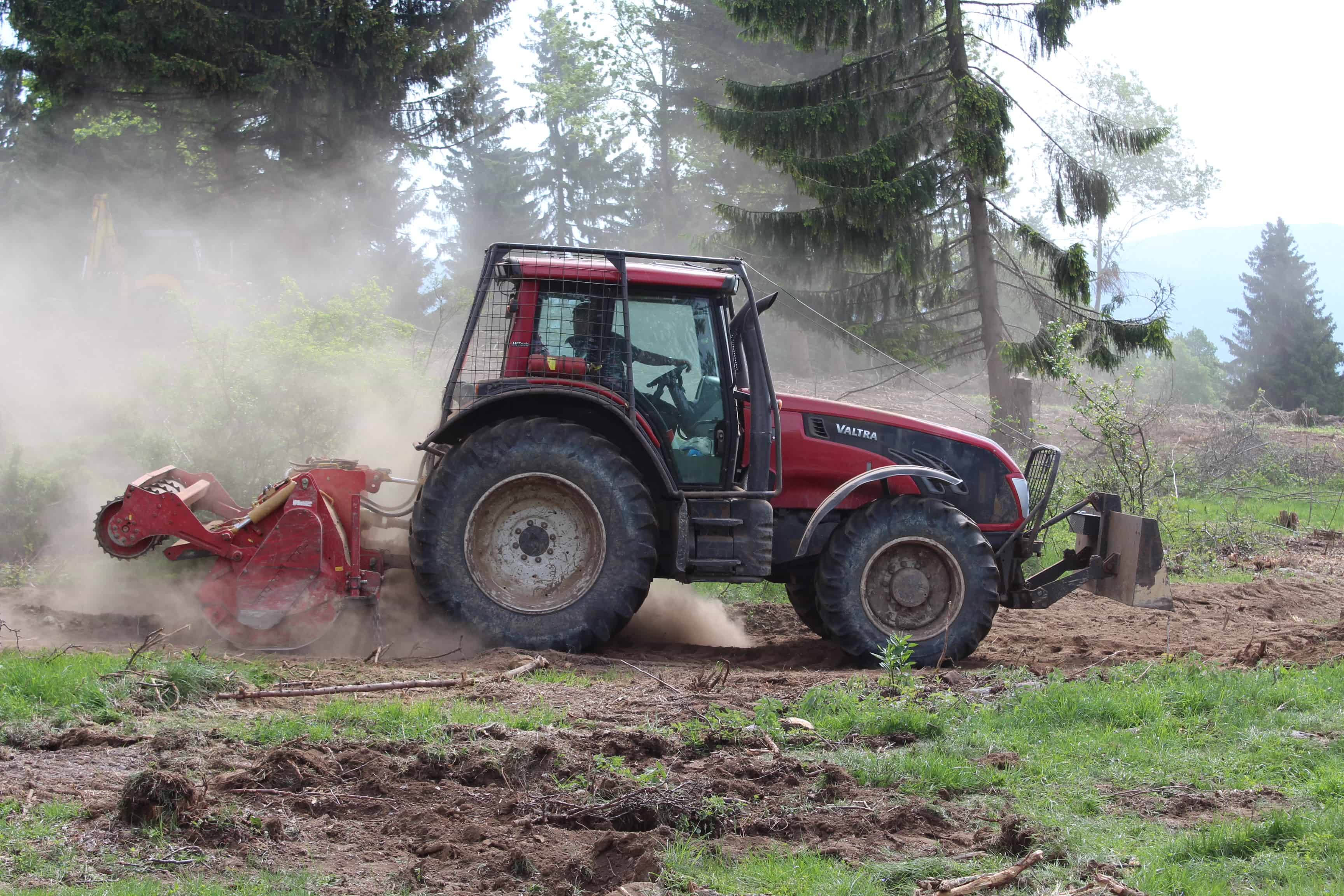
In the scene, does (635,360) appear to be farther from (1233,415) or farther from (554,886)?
(1233,415)

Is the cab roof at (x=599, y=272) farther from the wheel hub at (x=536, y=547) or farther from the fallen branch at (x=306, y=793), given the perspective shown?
the fallen branch at (x=306, y=793)

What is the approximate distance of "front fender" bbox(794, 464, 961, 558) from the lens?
7.17 m

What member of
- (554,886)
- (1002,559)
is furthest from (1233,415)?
(554,886)

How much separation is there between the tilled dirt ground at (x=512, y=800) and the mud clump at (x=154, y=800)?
0.03 m

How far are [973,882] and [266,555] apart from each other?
4975mm

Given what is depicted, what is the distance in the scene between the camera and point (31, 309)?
1612 centimetres

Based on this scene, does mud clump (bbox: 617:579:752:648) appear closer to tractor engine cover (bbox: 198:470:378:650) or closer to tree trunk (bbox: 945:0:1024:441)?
tractor engine cover (bbox: 198:470:378:650)

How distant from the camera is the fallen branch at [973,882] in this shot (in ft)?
11.9

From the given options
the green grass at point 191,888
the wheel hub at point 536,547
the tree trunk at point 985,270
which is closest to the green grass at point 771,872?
the green grass at point 191,888

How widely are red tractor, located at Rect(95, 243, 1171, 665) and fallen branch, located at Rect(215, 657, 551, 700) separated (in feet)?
2.58

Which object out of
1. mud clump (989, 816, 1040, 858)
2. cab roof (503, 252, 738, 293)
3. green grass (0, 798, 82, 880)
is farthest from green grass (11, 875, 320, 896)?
cab roof (503, 252, 738, 293)

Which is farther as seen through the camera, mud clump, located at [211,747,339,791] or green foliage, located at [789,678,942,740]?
green foliage, located at [789,678,942,740]

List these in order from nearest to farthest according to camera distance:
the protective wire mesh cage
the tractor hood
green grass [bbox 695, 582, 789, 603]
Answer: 1. the tractor hood
2. the protective wire mesh cage
3. green grass [bbox 695, 582, 789, 603]

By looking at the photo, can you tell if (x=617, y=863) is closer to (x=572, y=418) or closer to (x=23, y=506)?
Result: (x=572, y=418)
